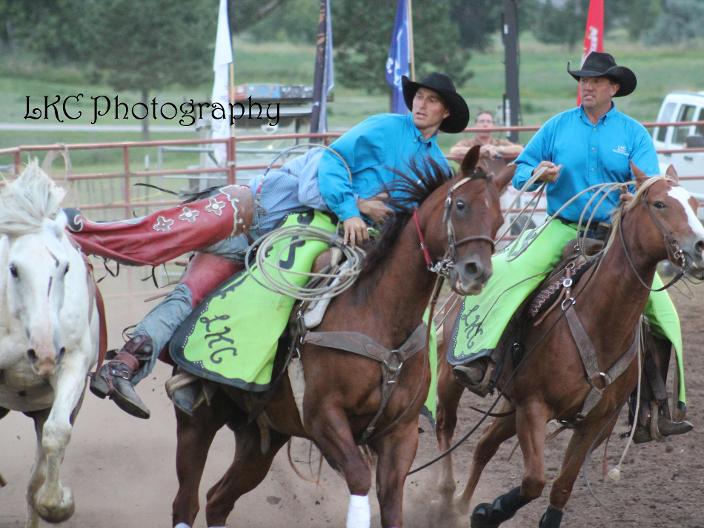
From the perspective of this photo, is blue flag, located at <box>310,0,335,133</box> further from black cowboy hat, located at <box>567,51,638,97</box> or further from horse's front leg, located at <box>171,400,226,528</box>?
horse's front leg, located at <box>171,400,226,528</box>

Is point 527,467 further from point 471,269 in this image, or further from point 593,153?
point 593,153

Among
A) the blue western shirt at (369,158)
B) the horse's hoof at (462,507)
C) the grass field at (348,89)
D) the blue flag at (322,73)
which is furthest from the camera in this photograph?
the grass field at (348,89)

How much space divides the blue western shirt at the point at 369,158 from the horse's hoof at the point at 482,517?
5.74ft

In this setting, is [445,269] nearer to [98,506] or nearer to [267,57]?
[98,506]

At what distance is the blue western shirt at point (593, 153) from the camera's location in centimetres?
580

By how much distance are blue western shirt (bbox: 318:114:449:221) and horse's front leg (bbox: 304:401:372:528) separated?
0.87 m

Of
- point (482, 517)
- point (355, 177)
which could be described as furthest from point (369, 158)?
point (482, 517)

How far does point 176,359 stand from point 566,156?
2199mm

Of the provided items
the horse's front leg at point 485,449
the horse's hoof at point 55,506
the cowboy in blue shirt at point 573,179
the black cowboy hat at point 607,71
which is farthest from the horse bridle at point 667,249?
the horse's hoof at point 55,506

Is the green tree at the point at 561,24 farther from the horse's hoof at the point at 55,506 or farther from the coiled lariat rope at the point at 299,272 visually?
the horse's hoof at the point at 55,506

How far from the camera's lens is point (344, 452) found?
4770 millimetres

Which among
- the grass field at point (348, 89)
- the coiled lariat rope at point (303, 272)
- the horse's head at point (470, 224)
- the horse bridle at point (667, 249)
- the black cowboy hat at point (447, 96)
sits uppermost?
the black cowboy hat at point (447, 96)

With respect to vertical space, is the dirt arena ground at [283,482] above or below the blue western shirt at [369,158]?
below

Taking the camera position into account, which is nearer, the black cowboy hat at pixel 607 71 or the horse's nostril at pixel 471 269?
the horse's nostril at pixel 471 269
